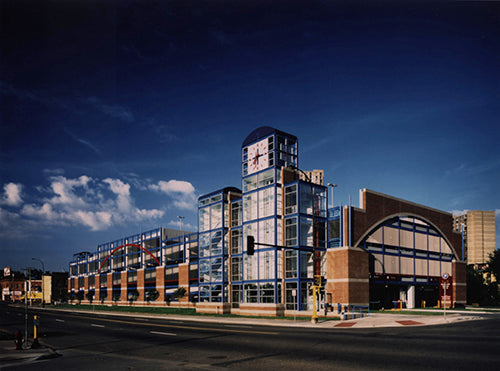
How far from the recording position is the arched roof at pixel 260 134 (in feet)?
176

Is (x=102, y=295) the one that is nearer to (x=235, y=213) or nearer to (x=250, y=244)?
(x=235, y=213)

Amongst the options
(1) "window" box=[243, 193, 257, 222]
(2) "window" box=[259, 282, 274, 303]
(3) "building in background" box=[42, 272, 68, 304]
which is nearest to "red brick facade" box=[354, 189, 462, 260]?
(2) "window" box=[259, 282, 274, 303]

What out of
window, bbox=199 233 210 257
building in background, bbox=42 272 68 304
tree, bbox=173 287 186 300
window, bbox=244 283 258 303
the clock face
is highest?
the clock face

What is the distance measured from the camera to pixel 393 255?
5712cm

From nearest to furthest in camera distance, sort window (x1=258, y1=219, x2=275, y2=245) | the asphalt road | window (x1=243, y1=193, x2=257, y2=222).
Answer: the asphalt road → window (x1=258, y1=219, x2=275, y2=245) → window (x1=243, y1=193, x2=257, y2=222)

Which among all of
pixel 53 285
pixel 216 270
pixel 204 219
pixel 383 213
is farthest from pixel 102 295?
pixel 383 213

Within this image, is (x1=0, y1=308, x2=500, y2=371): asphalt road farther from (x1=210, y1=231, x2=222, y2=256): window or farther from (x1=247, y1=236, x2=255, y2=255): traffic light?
(x1=210, y1=231, x2=222, y2=256): window

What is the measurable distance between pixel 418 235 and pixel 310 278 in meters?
21.6

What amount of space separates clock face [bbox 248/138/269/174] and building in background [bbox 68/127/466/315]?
0.43 ft

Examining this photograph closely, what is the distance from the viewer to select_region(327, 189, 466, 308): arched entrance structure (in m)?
48.5

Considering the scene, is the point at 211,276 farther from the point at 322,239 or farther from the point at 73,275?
the point at 73,275

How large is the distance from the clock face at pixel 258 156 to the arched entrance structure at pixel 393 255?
11.9 metres

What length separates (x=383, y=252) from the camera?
55469mm

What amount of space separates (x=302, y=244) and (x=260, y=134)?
15.4 metres
